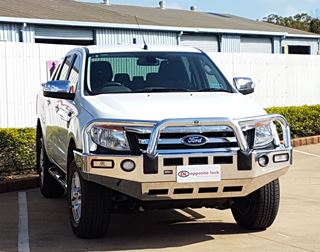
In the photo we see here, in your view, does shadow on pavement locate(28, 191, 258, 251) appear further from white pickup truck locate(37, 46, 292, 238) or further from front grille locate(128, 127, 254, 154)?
front grille locate(128, 127, 254, 154)

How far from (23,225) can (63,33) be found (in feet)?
57.8

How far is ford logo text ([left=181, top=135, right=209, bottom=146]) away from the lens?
20.8 ft

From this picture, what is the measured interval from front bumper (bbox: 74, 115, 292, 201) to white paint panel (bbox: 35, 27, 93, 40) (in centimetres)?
1802

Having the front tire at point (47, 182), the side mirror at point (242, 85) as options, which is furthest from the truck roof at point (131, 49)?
the front tire at point (47, 182)

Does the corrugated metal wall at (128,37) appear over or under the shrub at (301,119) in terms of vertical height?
over

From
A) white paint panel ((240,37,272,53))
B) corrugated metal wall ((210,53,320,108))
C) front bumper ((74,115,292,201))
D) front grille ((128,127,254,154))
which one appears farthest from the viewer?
white paint panel ((240,37,272,53))

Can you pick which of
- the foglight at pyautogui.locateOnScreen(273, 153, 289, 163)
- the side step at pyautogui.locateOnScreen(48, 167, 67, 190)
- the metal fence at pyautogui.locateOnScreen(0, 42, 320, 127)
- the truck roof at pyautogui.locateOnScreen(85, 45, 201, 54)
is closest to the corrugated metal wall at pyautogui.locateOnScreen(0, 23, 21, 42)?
the metal fence at pyautogui.locateOnScreen(0, 42, 320, 127)

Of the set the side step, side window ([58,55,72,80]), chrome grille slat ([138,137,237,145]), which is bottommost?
the side step

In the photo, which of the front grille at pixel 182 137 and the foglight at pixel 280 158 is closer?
the front grille at pixel 182 137

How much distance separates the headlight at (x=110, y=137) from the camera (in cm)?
633

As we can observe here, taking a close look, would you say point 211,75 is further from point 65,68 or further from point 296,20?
Result: point 296,20

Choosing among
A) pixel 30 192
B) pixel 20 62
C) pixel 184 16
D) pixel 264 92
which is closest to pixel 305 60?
pixel 264 92

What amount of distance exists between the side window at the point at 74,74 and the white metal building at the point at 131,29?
42.1ft

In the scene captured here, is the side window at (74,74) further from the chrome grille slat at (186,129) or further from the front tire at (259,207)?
the front tire at (259,207)
